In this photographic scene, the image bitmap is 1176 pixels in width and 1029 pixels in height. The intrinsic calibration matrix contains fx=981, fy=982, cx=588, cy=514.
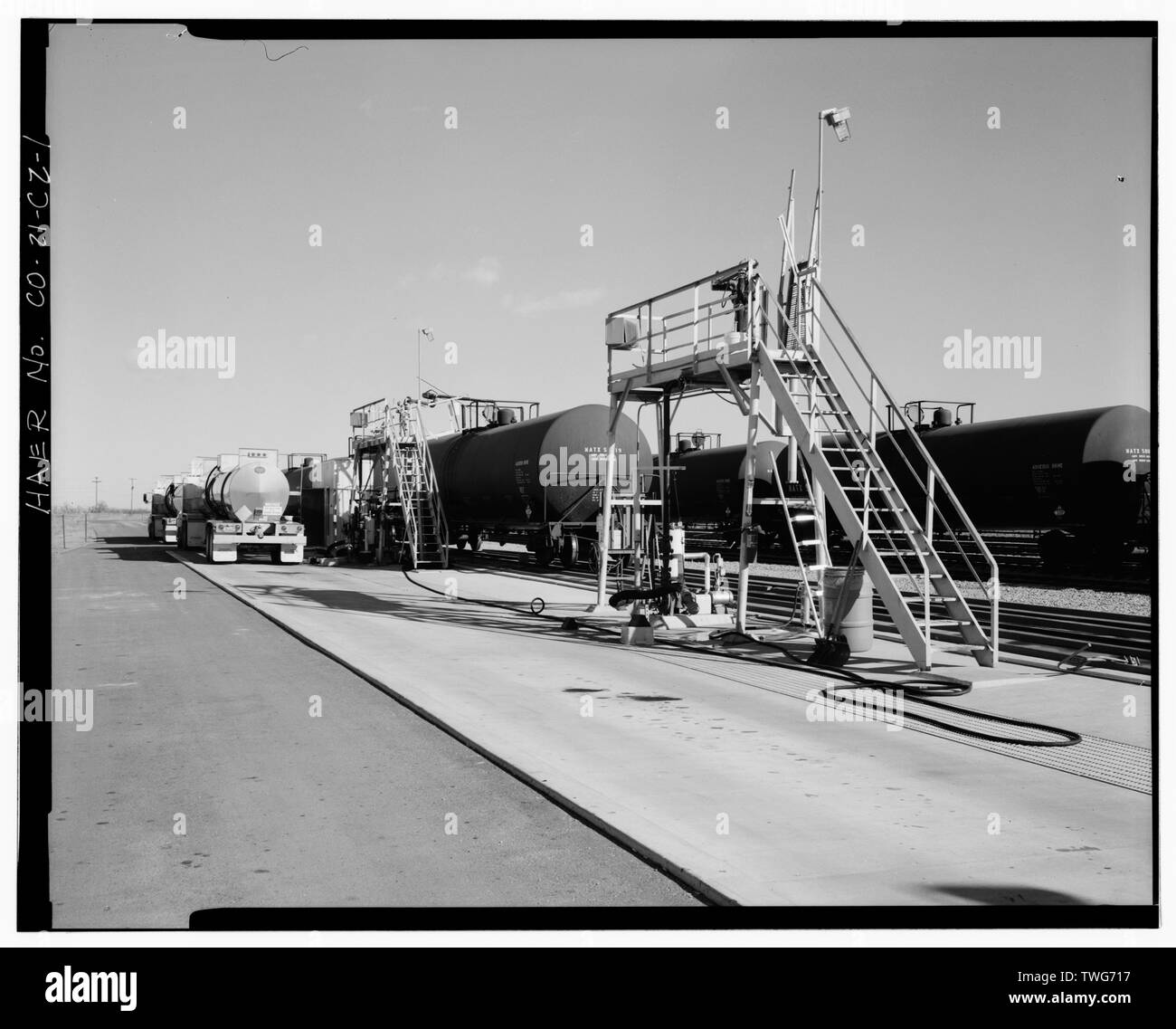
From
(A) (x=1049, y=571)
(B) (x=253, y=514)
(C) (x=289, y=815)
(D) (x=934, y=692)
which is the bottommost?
(C) (x=289, y=815)

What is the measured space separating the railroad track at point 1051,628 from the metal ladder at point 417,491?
959cm

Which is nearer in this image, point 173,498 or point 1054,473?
point 1054,473

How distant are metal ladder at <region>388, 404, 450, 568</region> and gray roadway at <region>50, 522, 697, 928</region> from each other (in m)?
15.9

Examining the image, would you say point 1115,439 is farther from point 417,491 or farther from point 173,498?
point 173,498

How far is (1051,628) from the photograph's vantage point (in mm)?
12906

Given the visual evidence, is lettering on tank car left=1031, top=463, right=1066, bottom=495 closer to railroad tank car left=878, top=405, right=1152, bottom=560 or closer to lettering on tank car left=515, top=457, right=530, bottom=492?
railroad tank car left=878, top=405, right=1152, bottom=560

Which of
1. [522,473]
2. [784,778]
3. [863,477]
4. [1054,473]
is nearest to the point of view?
[784,778]

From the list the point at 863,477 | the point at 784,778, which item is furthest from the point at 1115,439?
the point at 784,778

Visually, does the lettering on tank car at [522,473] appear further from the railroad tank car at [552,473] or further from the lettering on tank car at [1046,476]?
the lettering on tank car at [1046,476]

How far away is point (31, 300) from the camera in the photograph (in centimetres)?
398

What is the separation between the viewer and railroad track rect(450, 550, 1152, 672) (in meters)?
11.0

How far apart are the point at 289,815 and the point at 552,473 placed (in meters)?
17.6

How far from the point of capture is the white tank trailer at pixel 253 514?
1109 inches
